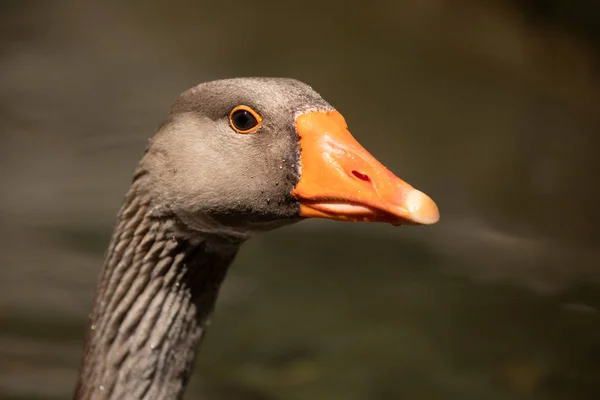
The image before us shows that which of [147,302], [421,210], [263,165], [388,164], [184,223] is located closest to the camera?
[421,210]

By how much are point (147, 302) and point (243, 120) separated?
662 mm

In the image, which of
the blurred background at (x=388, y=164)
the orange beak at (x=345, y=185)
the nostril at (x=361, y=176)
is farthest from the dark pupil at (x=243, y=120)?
the blurred background at (x=388, y=164)

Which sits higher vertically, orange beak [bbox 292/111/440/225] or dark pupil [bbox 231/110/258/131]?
dark pupil [bbox 231/110/258/131]

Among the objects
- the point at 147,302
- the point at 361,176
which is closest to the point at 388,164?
the point at 147,302

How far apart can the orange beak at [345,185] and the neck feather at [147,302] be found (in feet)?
1.32

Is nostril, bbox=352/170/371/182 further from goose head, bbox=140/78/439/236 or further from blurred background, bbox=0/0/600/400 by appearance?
blurred background, bbox=0/0/600/400

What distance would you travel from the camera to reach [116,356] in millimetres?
2131

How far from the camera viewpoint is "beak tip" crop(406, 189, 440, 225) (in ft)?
5.52

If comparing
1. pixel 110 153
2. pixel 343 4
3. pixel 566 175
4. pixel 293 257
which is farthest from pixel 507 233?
pixel 110 153

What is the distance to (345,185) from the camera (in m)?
1.77

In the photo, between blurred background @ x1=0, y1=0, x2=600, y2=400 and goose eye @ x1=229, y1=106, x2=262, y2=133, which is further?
blurred background @ x1=0, y1=0, x2=600, y2=400

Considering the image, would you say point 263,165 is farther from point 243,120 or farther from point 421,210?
point 421,210

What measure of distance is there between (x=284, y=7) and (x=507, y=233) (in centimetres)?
236

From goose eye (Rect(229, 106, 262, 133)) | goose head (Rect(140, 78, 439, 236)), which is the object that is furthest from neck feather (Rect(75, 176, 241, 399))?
goose eye (Rect(229, 106, 262, 133))
